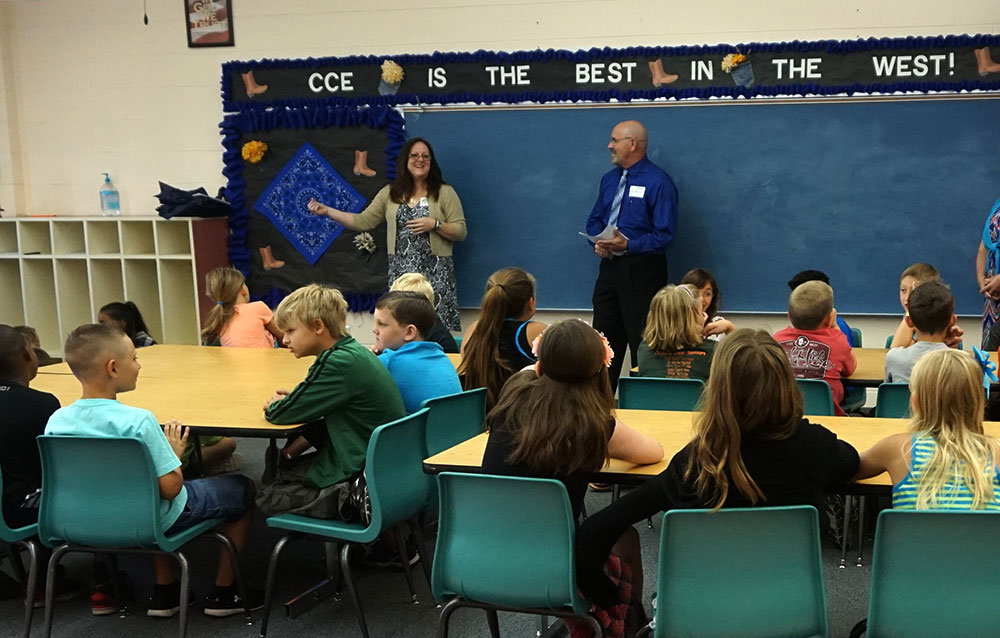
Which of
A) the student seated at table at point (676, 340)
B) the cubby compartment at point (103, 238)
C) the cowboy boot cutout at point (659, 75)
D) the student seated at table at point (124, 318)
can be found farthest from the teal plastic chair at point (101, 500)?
the cubby compartment at point (103, 238)

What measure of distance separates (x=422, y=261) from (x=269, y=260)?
1234 millimetres

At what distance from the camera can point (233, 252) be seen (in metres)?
7.12

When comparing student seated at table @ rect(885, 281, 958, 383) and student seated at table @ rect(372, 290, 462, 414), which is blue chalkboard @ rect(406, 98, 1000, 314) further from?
student seated at table @ rect(372, 290, 462, 414)

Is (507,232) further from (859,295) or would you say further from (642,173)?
(859,295)

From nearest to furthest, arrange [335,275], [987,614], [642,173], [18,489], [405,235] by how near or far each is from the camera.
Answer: [987,614], [18,489], [642,173], [405,235], [335,275]

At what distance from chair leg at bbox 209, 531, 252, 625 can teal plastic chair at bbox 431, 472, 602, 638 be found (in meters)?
1.01

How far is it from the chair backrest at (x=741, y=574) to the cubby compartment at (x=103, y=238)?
5.90 meters

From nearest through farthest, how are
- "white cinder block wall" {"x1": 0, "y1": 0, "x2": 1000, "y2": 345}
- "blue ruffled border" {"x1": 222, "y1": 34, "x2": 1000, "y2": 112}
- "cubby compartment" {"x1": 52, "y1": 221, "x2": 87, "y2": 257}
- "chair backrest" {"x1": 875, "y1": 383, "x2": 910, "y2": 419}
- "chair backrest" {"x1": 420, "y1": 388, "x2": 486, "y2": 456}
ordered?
1. "chair backrest" {"x1": 420, "y1": 388, "x2": 486, "y2": 456}
2. "chair backrest" {"x1": 875, "y1": 383, "x2": 910, "y2": 419}
3. "blue ruffled border" {"x1": 222, "y1": 34, "x2": 1000, "y2": 112}
4. "white cinder block wall" {"x1": 0, "y1": 0, "x2": 1000, "y2": 345}
5. "cubby compartment" {"x1": 52, "y1": 221, "x2": 87, "y2": 257}

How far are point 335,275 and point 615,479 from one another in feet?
15.2

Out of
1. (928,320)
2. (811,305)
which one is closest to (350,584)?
(811,305)

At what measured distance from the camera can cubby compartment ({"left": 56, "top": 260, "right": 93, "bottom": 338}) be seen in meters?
7.34

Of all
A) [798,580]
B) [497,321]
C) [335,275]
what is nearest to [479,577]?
[798,580]

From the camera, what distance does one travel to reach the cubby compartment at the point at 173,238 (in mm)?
7039

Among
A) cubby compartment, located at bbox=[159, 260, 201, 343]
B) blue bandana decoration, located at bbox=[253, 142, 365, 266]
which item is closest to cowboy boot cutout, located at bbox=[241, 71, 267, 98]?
blue bandana decoration, located at bbox=[253, 142, 365, 266]
